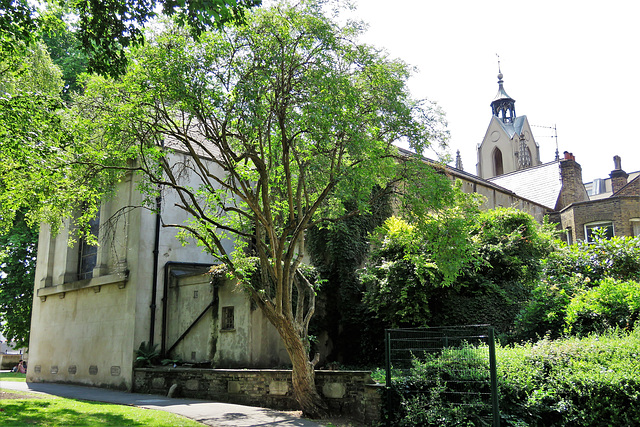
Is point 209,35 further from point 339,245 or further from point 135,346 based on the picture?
point 135,346

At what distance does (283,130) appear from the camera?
11195 millimetres

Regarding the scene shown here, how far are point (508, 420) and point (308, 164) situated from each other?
672 centimetres

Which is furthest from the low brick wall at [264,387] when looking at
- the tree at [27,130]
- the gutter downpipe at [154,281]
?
the tree at [27,130]

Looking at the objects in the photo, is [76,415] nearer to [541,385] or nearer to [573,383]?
[541,385]

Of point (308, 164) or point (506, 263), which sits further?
point (506, 263)

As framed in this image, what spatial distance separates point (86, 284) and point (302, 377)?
12346 millimetres

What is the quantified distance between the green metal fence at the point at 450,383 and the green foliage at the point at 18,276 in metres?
22.0

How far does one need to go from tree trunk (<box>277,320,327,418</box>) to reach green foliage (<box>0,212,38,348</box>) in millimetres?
19391

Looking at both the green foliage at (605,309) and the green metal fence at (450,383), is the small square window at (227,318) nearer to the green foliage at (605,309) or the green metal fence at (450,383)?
the green metal fence at (450,383)

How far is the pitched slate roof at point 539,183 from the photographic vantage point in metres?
38.5

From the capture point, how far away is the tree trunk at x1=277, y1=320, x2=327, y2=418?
37.1 ft

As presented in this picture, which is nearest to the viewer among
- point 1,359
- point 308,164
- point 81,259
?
point 308,164

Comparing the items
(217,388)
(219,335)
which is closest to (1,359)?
(219,335)

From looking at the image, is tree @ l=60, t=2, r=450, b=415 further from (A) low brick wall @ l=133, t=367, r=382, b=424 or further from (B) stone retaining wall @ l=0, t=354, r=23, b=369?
(B) stone retaining wall @ l=0, t=354, r=23, b=369
